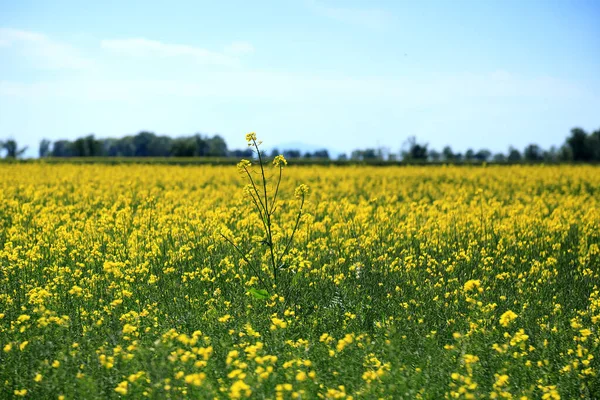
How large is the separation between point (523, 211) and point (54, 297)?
12265 millimetres

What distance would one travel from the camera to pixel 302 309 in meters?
7.65

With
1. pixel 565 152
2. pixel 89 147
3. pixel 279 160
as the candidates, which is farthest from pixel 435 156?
pixel 279 160

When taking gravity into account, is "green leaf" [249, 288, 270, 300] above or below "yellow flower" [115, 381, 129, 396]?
above

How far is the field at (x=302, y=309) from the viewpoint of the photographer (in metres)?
5.26

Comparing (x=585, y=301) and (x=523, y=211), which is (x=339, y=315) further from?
(x=523, y=211)

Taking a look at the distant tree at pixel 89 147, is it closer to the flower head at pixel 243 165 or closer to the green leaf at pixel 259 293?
the flower head at pixel 243 165

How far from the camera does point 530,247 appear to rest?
11.2 meters

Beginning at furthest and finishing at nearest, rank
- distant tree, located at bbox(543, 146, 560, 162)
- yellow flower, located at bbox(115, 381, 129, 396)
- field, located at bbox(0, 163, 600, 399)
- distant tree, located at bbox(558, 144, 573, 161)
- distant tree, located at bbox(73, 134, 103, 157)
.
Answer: distant tree, located at bbox(73, 134, 103, 157) → distant tree, located at bbox(558, 144, 573, 161) → distant tree, located at bbox(543, 146, 560, 162) → field, located at bbox(0, 163, 600, 399) → yellow flower, located at bbox(115, 381, 129, 396)

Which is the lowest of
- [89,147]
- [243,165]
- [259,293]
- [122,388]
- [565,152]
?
[122,388]

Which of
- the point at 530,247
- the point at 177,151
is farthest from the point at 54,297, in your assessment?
the point at 177,151

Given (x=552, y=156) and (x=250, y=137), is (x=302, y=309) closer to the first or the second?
(x=250, y=137)

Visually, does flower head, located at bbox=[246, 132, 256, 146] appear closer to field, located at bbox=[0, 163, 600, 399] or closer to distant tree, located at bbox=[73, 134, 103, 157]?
field, located at bbox=[0, 163, 600, 399]

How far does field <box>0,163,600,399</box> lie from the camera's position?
17.3 feet

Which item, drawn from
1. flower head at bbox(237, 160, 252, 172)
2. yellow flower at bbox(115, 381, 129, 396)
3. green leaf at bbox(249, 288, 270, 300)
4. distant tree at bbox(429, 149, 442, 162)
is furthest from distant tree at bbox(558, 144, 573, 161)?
yellow flower at bbox(115, 381, 129, 396)
